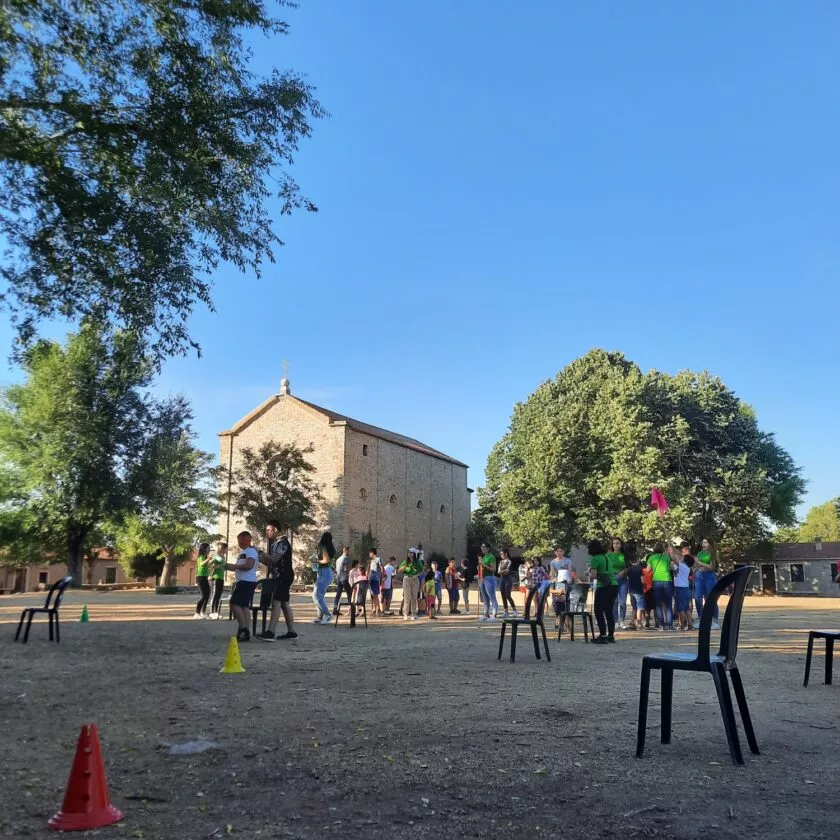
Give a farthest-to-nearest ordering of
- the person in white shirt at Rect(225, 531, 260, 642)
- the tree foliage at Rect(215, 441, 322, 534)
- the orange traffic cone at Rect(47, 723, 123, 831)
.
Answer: the tree foliage at Rect(215, 441, 322, 534) → the person in white shirt at Rect(225, 531, 260, 642) → the orange traffic cone at Rect(47, 723, 123, 831)

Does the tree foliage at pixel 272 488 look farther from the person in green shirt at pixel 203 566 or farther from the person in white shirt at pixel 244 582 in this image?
the person in white shirt at pixel 244 582

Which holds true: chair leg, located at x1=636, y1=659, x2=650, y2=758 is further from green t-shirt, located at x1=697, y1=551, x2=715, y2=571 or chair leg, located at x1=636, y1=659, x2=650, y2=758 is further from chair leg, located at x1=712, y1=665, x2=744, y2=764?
green t-shirt, located at x1=697, y1=551, x2=715, y2=571

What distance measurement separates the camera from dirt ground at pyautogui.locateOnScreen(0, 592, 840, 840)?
3215mm

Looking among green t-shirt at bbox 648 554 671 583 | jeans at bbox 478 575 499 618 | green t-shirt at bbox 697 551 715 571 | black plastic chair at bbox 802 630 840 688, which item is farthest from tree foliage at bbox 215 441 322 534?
black plastic chair at bbox 802 630 840 688

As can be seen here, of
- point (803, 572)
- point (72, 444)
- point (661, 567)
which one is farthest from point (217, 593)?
point (803, 572)

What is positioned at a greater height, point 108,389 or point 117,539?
point 108,389

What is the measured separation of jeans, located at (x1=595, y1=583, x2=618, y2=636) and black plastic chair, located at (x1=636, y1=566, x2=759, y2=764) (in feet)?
24.6

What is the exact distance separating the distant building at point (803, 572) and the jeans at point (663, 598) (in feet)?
140

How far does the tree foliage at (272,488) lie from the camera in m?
42.8

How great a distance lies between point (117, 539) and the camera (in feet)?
134

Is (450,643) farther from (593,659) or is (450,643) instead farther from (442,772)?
(442,772)

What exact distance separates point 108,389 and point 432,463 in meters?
34.1

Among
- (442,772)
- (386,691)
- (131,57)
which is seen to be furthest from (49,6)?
(442,772)

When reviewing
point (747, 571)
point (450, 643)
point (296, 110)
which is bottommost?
point (450, 643)
